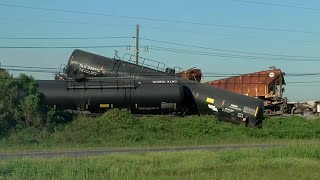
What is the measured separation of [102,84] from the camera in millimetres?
39281

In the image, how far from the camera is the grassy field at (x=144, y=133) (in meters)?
34.2

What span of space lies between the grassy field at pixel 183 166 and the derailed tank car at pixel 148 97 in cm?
1735

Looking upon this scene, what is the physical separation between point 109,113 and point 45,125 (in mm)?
4728

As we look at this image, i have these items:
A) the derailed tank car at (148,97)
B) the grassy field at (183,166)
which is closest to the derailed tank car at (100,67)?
the derailed tank car at (148,97)

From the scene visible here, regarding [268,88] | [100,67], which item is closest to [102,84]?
[100,67]

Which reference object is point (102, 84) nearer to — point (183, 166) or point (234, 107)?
point (234, 107)

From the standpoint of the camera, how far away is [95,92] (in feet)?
129

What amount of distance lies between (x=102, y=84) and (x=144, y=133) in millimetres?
5165

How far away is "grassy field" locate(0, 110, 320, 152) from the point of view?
112 ft

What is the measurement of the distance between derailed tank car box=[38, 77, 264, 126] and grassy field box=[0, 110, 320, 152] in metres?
0.96

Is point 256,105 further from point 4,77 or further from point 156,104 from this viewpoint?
point 4,77

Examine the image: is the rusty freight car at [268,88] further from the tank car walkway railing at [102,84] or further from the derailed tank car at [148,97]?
the tank car walkway railing at [102,84]

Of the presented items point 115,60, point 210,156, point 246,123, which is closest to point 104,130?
point 115,60

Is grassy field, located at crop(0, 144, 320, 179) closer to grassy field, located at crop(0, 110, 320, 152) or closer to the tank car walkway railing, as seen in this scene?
grassy field, located at crop(0, 110, 320, 152)
